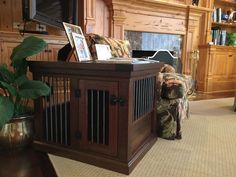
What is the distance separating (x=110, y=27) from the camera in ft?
10.8

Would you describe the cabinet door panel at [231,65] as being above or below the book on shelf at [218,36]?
below

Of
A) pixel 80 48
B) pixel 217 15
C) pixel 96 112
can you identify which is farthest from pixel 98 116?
pixel 217 15

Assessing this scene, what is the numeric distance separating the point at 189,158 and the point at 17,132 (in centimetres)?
124

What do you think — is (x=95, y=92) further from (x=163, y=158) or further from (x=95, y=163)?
→ (x=163, y=158)

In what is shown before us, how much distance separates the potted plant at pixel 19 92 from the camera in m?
1.41

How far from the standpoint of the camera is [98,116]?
1419mm

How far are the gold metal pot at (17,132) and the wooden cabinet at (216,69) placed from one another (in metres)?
3.60

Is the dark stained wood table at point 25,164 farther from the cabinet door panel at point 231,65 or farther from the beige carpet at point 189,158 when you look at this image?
the cabinet door panel at point 231,65

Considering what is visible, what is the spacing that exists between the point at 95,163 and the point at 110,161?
0.36 feet

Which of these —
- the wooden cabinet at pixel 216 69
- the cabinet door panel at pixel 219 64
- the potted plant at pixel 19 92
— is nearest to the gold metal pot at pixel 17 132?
the potted plant at pixel 19 92

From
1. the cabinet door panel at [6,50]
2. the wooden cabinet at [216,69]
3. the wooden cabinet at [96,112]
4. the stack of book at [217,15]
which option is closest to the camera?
the wooden cabinet at [96,112]

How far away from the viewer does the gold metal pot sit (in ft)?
4.97

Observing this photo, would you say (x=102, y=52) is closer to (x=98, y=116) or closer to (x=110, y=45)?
(x=110, y=45)

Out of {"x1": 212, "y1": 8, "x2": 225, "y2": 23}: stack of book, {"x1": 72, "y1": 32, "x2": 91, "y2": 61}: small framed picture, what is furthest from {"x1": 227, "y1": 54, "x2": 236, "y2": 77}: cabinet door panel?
{"x1": 72, "y1": 32, "x2": 91, "y2": 61}: small framed picture
